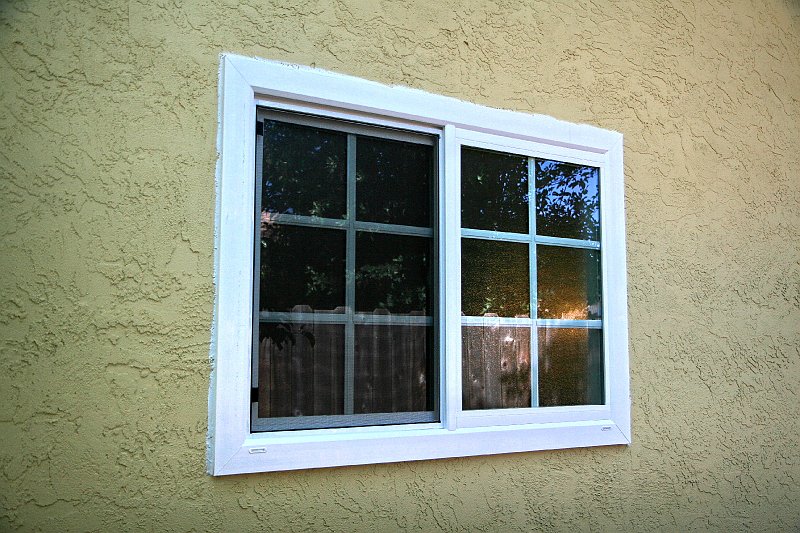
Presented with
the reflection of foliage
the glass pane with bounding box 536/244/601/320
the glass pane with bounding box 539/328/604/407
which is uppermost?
the glass pane with bounding box 536/244/601/320

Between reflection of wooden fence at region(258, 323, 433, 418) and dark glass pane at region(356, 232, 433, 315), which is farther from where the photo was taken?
dark glass pane at region(356, 232, 433, 315)

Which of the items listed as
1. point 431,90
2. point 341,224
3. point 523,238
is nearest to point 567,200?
point 523,238

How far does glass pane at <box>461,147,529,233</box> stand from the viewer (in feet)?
12.6

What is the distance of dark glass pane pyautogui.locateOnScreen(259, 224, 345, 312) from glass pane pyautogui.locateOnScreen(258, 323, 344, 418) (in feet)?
0.37

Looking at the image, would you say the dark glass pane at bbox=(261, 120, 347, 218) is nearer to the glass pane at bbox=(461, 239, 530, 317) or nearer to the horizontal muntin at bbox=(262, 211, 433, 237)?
the horizontal muntin at bbox=(262, 211, 433, 237)

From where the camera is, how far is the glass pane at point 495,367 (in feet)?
12.3

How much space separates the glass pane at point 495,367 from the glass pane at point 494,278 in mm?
112

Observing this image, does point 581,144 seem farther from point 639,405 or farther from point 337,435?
point 337,435

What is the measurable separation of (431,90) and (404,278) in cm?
98

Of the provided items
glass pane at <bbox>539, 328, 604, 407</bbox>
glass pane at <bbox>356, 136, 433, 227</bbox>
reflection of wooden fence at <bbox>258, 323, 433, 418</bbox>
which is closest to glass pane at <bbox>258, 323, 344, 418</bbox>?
reflection of wooden fence at <bbox>258, 323, 433, 418</bbox>

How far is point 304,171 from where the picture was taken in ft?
11.2

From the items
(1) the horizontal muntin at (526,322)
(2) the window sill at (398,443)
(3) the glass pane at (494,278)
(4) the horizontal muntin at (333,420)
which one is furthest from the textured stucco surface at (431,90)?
(3) the glass pane at (494,278)

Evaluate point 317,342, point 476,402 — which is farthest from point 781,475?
point 317,342

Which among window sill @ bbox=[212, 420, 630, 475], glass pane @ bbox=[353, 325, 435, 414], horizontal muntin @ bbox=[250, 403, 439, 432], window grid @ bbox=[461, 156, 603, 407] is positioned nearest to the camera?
window sill @ bbox=[212, 420, 630, 475]
